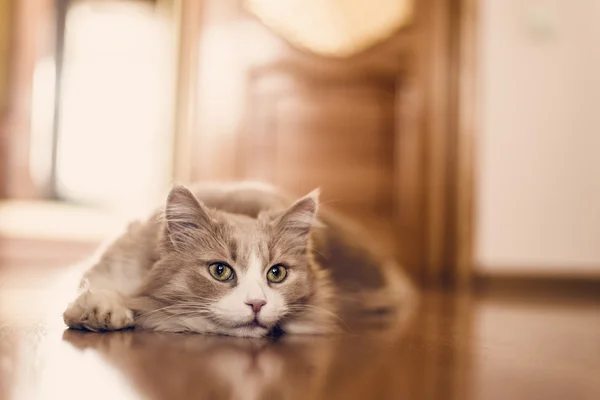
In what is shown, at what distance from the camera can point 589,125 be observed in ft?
10.0

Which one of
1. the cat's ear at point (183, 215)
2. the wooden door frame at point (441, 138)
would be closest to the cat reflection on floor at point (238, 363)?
the cat's ear at point (183, 215)

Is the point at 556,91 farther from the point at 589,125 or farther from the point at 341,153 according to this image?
the point at 341,153

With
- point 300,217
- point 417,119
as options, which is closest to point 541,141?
point 417,119

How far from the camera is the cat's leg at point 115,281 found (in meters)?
1.00

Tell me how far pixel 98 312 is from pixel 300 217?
13.7 inches

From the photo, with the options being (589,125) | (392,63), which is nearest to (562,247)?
(589,125)

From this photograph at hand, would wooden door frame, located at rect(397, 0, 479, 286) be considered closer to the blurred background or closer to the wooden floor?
the blurred background

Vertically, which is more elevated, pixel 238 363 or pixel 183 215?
pixel 183 215

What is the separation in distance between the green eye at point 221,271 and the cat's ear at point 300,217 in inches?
4.5

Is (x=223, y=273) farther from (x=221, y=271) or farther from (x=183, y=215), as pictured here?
(x=183, y=215)

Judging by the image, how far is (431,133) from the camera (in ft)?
10.1

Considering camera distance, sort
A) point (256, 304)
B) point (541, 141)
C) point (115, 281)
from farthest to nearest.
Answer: point (541, 141), point (115, 281), point (256, 304)

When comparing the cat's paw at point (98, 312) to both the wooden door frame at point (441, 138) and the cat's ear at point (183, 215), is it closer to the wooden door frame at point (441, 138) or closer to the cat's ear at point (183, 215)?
the cat's ear at point (183, 215)

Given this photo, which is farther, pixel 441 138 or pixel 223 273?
pixel 441 138
